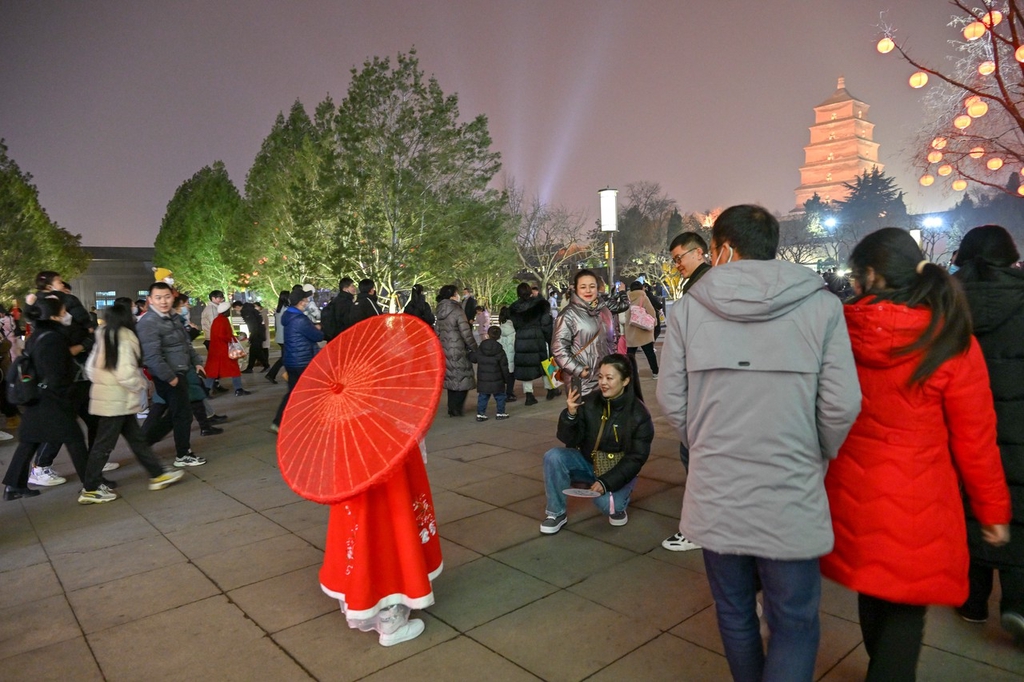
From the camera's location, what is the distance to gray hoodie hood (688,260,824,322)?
2.06 meters

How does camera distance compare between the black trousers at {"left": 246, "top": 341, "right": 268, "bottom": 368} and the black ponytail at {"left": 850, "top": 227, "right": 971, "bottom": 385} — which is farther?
the black trousers at {"left": 246, "top": 341, "right": 268, "bottom": 368}

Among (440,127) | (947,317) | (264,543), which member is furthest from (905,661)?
(440,127)

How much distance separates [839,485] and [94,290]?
80531mm

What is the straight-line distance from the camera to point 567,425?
15.1ft

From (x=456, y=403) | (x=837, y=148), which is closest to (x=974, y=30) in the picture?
(x=456, y=403)

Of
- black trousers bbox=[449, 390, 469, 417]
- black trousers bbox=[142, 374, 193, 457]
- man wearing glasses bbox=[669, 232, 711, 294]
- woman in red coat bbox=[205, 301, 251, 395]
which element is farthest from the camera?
woman in red coat bbox=[205, 301, 251, 395]

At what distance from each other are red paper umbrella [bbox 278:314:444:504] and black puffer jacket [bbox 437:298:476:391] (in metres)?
5.66

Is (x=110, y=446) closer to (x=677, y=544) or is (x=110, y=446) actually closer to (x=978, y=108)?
(x=677, y=544)

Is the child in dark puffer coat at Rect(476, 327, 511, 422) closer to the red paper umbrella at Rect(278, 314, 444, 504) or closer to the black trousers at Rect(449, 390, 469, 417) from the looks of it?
the black trousers at Rect(449, 390, 469, 417)

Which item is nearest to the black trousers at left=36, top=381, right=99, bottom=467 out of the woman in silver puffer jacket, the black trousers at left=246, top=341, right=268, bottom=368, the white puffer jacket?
the white puffer jacket

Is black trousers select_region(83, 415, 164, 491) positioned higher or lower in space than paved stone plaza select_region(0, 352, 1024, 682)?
higher

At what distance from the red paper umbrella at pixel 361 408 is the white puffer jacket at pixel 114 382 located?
308 centimetres

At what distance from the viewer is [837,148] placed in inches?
3799

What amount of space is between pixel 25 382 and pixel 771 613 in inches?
234
